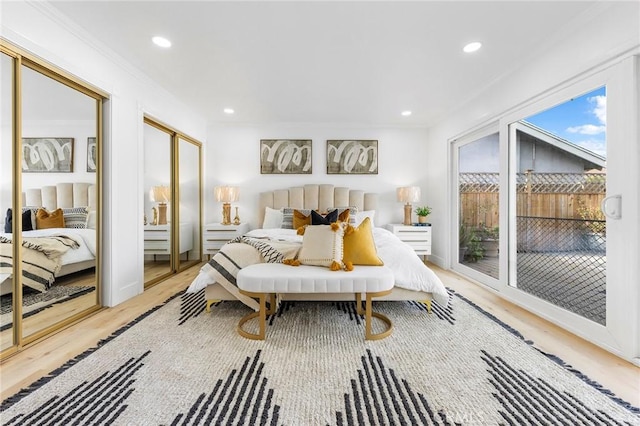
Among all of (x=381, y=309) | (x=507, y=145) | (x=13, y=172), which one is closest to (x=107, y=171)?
(x=13, y=172)

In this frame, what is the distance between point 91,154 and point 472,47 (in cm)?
356

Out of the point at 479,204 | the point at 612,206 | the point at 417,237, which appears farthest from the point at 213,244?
the point at 612,206

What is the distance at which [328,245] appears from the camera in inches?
92.4

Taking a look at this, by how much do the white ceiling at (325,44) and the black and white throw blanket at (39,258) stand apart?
1.72m

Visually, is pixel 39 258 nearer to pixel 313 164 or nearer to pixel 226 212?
pixel 226 212

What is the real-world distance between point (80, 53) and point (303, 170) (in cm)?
315

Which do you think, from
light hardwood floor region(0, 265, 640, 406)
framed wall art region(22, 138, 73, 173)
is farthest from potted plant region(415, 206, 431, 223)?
framed wall art region(22, 138, 73, 173)

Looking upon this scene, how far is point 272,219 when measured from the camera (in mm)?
4477

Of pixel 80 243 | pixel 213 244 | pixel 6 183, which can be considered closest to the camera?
pixel 6 183

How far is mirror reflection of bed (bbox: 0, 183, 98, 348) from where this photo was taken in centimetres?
199

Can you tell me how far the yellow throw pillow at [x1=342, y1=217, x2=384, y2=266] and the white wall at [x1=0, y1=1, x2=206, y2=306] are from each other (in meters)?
2.23

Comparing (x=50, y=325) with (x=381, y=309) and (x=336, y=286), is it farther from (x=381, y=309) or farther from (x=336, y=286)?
(x=381, y=309)

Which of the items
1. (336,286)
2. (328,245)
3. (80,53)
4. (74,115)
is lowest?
(336,286)

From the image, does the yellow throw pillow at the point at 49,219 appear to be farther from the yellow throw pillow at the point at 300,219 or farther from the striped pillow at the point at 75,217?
the yellow throw pillow at the point at 300,219
